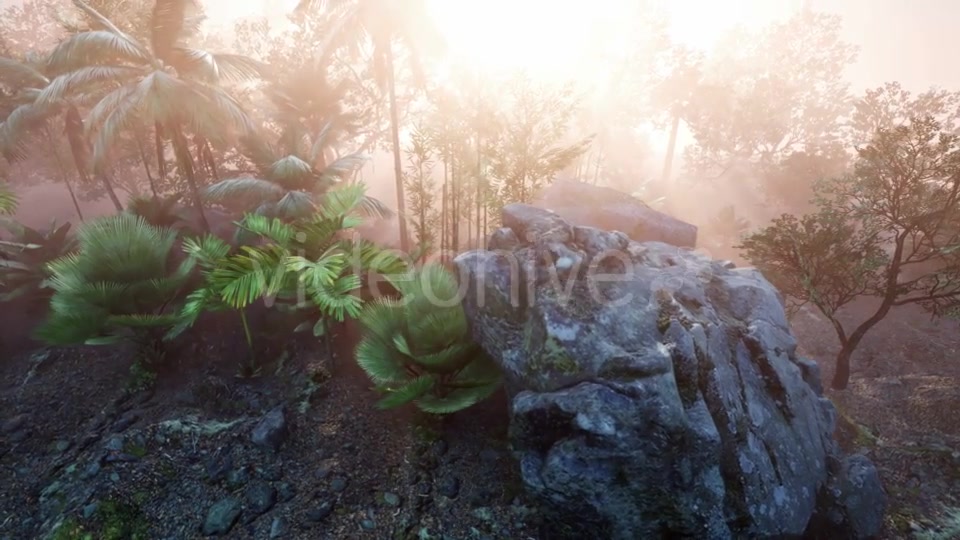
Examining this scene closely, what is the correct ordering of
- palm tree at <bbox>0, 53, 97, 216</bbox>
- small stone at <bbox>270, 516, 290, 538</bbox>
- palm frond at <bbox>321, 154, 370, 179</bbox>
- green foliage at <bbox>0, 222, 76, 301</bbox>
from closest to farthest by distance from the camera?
1. small stone at <bbox>270, 516, 290, 538</bbox>
2. green foliage at <bbox>0, 222, 76, 301</bbox>
3. palm tree at <bbox>0, 53, 97, 216</bbox>
4. palm frond at <bbox>321, 154, 370, 179</bbox>

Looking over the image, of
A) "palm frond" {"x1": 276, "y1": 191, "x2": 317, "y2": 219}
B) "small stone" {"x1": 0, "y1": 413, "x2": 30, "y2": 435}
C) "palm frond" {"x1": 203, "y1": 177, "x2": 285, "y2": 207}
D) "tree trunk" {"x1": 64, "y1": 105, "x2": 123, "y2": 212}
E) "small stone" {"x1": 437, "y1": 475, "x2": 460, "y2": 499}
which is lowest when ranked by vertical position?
"small stone" {"x1": 0, "y1": 413, "x2": 30, "y2": 435}

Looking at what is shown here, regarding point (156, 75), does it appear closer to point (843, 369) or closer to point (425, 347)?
point (425, 347)

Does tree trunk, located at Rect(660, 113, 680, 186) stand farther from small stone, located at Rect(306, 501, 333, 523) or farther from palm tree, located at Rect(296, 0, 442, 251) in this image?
small stone, located at Rect(306, 501, 333, 523)

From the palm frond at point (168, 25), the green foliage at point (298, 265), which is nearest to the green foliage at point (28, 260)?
the palm frond at point (168, 25)

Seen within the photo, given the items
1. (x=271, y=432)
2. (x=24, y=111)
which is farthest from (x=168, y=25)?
(x=271, y=432)

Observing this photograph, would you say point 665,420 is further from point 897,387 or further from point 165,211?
point 165,211

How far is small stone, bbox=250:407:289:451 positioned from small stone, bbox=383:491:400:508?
199 centimetres

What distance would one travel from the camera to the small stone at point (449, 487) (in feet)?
18.1

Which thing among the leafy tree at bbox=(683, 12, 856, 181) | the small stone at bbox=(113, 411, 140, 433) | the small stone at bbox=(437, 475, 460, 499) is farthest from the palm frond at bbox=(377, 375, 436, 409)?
the leafy tree at bbox=(683, 12, 856, 181)

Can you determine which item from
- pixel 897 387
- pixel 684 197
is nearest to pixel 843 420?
pixel 897 387

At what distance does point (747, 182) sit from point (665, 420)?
92.6ft

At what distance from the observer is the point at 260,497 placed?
550 centimetres

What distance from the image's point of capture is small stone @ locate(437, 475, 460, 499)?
550cm

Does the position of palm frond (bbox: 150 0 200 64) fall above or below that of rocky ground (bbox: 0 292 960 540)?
above
